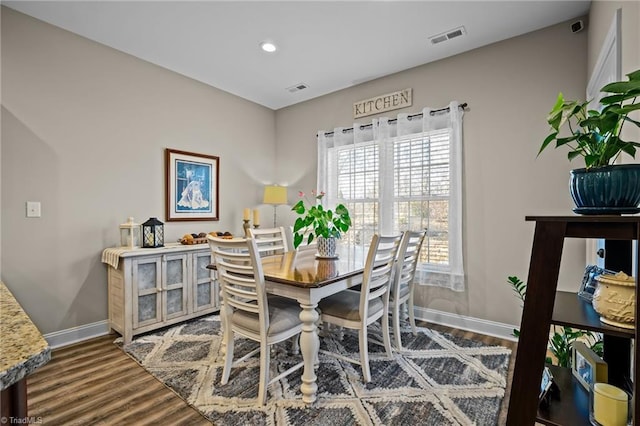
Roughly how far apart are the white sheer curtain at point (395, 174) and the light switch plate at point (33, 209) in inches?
109

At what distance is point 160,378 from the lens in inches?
82.7

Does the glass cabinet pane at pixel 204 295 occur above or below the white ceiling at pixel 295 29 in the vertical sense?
below

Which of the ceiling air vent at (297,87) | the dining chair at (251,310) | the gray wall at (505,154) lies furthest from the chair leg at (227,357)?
the ceiling air vent at (297,87)

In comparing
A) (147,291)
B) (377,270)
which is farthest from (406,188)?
(147,291)

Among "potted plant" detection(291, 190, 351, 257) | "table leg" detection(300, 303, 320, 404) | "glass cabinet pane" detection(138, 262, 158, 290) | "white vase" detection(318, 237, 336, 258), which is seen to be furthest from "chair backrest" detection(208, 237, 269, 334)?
"glass cabinet pane" detection(138, 262, 158, 290)

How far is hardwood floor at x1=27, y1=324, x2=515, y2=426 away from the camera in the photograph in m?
1.70

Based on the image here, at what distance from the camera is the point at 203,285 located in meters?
3.24

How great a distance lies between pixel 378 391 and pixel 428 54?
3027mm

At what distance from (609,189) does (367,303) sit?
4.56 feet

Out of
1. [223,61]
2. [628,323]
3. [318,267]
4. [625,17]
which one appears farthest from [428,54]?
[628,323]

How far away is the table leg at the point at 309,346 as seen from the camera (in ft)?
5.86

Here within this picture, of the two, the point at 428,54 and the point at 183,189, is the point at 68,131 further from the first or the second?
the point at 428,54

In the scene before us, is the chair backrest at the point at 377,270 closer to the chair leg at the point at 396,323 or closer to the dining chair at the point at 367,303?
the dining chair at the point at 367,303

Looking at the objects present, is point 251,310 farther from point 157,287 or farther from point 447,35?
point 447,35
